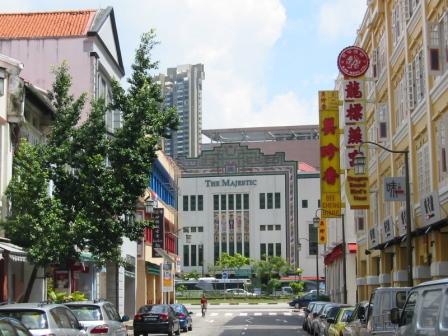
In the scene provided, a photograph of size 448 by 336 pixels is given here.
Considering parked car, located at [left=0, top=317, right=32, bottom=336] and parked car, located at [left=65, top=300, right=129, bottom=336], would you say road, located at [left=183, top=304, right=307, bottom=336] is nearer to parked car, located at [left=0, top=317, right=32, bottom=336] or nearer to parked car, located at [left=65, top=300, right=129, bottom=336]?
parked car, located at [left=65, top=300, right=129, bottom=336]

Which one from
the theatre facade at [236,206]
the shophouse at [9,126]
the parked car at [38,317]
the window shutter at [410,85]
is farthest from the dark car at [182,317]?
the theatre facade at [236,206]

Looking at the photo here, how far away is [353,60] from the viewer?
3781 cm

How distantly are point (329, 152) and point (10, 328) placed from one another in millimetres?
32229

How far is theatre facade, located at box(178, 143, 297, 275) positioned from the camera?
383 feet

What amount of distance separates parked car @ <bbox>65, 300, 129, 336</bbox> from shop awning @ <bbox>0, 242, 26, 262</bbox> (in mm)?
3347

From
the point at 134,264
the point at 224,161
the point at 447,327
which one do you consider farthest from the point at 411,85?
the point at 224,161

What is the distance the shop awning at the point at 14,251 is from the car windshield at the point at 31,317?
7.28 m

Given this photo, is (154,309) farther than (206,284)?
No

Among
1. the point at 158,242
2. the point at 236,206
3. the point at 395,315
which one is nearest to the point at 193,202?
the point at 236,206

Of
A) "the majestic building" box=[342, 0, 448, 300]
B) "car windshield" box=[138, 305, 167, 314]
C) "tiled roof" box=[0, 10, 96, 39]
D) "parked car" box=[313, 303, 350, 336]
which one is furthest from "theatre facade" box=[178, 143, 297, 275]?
"parked car" box=[313, 303, 350, 336]

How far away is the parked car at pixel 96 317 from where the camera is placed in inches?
772

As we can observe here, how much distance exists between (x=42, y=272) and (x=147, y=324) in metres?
4.90

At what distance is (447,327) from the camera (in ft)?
32.3

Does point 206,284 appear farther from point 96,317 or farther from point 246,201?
point 96,317
